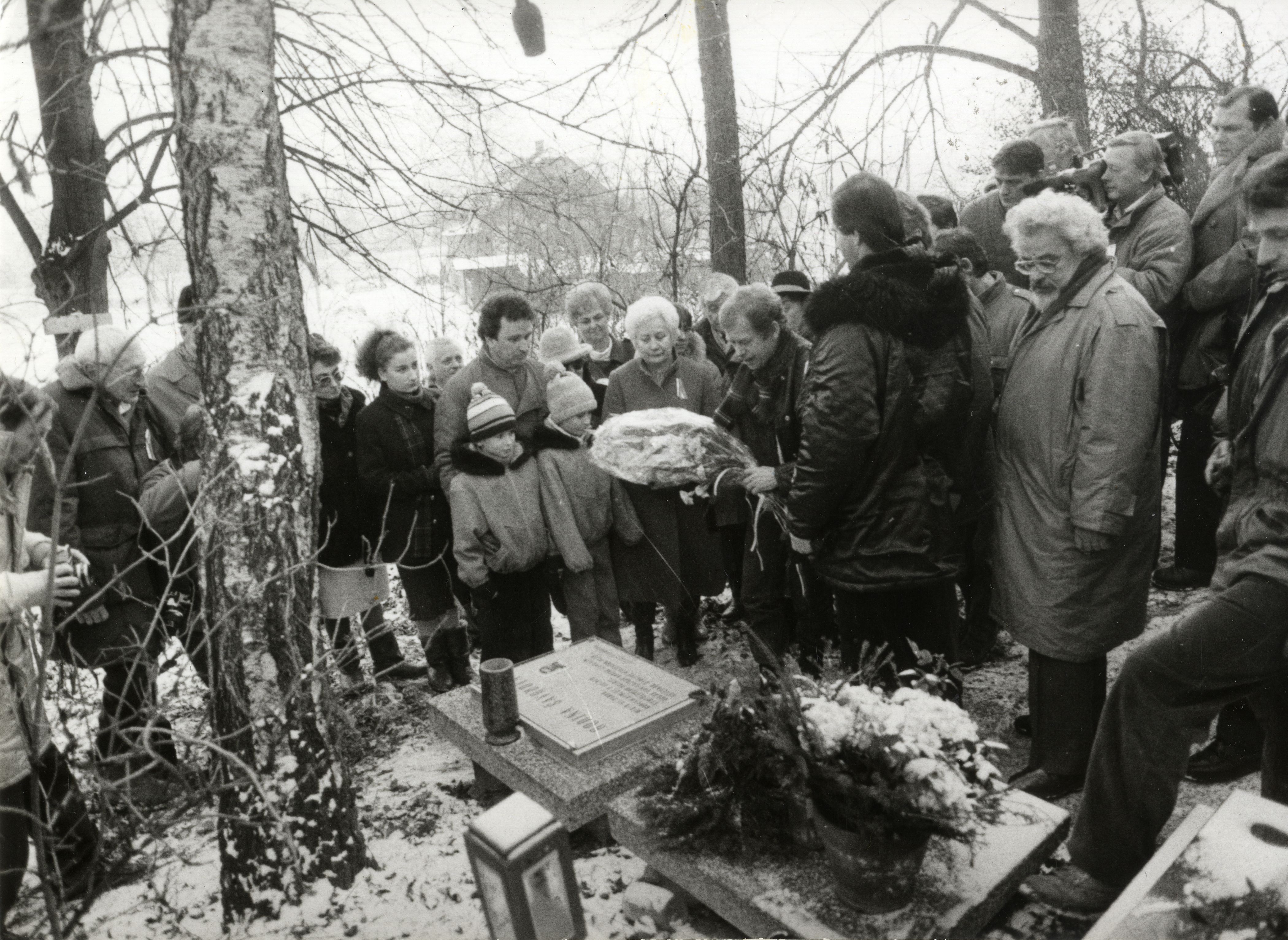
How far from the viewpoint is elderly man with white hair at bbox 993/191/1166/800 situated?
299 cm

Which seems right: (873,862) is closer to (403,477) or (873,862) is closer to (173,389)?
(403,477)

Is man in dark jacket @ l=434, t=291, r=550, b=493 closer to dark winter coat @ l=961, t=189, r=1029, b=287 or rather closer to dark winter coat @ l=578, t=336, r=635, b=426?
dark winter coat @ l=578, t=336, r=635, b=426

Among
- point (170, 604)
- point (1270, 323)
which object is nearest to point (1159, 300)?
point (1270, 323)

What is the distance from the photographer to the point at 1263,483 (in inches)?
98.2

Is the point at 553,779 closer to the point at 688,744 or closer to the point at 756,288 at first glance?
the point at 688,744

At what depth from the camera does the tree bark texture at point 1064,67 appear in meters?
7.79

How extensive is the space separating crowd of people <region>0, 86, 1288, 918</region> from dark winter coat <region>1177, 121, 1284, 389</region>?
0.05 feet

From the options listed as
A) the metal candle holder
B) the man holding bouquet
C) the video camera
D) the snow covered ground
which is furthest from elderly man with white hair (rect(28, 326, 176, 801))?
the video camera

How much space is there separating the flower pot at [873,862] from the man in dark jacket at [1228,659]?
2.00ft

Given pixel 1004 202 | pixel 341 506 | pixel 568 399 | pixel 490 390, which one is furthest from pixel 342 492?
pixel 1004 202

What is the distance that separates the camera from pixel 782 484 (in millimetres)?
3658

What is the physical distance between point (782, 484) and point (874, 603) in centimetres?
59

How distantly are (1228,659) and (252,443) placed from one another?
9.45ft

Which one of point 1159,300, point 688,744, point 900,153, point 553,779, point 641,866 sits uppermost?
point 900,153
